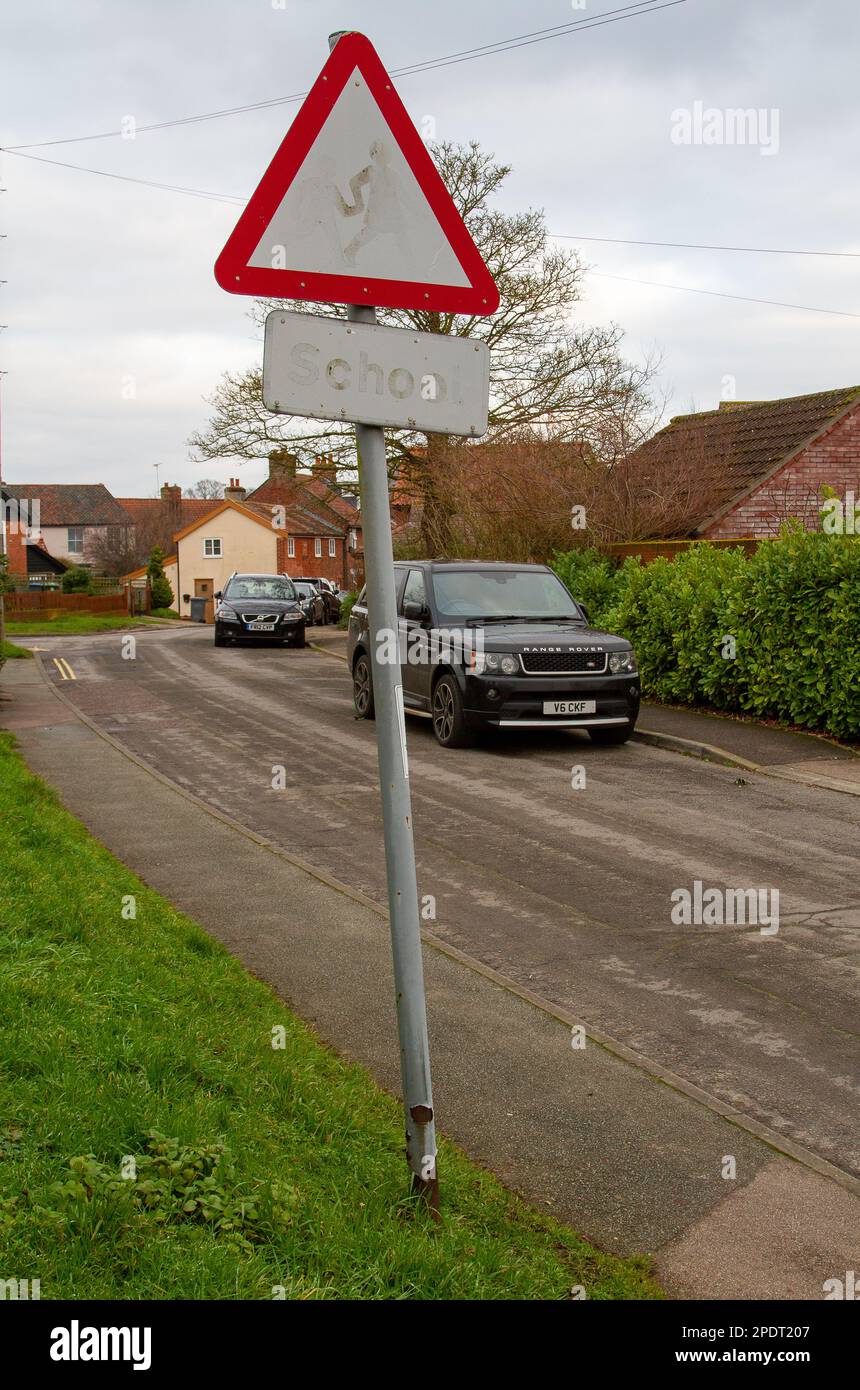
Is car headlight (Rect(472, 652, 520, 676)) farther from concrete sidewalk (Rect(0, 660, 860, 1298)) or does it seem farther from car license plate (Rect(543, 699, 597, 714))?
concrete sidewalk (Rect(0, 660, 860, 1298))

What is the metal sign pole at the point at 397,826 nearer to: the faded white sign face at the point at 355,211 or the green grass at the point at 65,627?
the faded white sign face at the point at 355,211

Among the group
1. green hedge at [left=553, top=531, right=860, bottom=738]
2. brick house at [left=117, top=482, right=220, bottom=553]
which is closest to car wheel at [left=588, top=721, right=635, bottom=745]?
green hedge at [left=553, top=531, right=860, bottom=738]

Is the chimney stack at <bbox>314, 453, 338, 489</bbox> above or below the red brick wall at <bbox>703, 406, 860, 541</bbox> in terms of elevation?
above

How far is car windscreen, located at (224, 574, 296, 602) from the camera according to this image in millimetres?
32406

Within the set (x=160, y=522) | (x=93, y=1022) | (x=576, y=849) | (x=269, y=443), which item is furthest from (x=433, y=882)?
(x=160, y=522)

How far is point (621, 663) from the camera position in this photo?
13344 millimetres

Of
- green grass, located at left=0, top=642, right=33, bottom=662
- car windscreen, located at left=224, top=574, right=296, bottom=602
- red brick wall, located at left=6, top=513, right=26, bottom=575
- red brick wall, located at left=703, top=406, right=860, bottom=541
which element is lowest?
green grass, located at left=0, top=642, right=33, bottom=662

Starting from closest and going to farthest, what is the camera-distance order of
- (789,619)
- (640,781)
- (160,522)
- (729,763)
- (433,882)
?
(433,882)
(640,781)
(729,763)
(789,619)
(160,522)

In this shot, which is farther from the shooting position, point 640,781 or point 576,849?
point 640,781

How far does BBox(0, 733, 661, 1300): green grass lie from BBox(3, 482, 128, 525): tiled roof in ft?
350

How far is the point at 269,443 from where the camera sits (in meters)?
33.5

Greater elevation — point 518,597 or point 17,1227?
point 518,597
